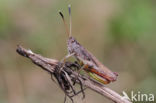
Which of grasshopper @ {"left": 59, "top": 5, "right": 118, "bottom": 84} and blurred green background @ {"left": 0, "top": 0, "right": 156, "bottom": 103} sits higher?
blurred green background @ {"left": 0, "top": 0, "right": 156, "bottom": 103}

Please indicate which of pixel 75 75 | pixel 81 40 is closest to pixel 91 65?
pixel 75 75

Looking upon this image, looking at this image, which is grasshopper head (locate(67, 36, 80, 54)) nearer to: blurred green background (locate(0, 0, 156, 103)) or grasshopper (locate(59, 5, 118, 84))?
grasshopper (locate(59, 5, 118, 84))

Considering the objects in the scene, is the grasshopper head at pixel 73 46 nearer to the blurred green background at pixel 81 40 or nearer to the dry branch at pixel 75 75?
the dry branch at pixel 75 75

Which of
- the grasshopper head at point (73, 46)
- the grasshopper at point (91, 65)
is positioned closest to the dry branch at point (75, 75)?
the grasshopper at point (91, 65)

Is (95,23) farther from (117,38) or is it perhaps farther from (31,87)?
(31,87)

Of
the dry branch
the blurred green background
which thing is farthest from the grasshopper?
the blurred green background

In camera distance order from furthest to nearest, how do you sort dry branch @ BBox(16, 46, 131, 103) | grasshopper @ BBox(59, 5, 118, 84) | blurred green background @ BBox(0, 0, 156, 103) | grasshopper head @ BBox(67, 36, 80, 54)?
blurred green background @ BBox(0, 0, 156, 103) → grasshopper head @ BBox(67, 36, 80, 54) → grasshopper @ BBox(59, 5, 118, 84) → dry branch @ BBox(16, 46, 131, 103)
